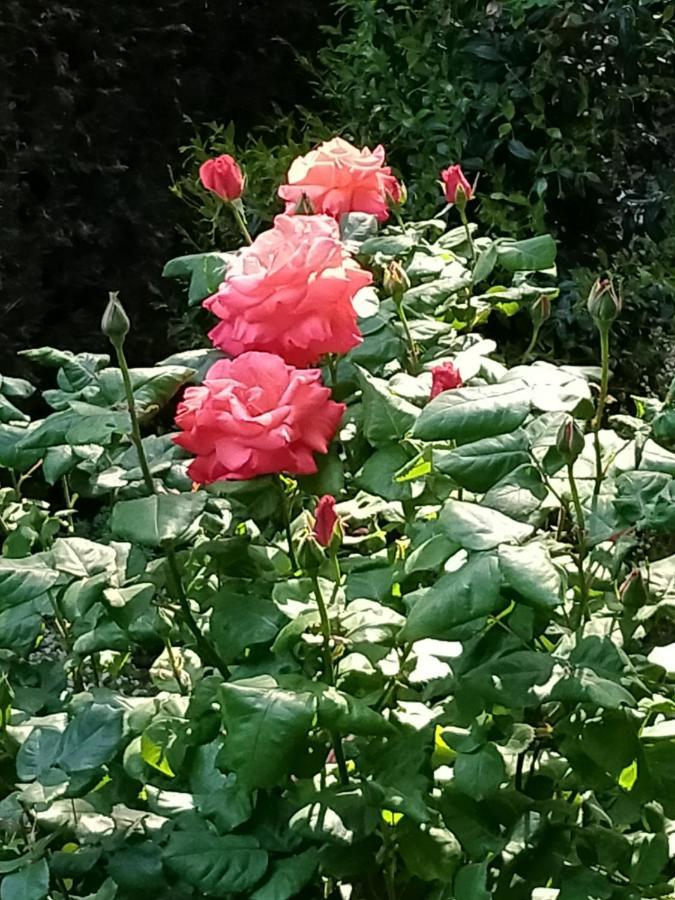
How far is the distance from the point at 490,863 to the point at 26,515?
2.03 feet

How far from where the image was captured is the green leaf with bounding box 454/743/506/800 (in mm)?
845

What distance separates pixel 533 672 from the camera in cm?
82

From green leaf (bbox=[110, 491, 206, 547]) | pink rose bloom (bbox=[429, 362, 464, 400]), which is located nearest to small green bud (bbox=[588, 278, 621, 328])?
pink rose bloom (bbox=[429, 362, 464, 400])

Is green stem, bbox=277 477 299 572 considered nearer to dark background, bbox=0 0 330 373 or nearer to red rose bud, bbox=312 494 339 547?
red rose bud, bbox=312 494 339 547

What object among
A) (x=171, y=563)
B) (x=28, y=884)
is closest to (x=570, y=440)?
(x=171, y=563)

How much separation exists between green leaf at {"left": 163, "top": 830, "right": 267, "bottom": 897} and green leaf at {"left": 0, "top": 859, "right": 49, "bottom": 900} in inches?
3.7

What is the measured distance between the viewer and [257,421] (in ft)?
2.76

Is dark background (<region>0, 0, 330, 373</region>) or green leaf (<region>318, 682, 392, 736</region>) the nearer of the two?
green leaf (<region>318, 682, 392, 736</region>)

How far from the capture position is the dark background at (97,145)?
10.2 feet

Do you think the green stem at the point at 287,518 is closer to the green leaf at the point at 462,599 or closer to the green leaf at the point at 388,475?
the green leaf at the point at 388,475

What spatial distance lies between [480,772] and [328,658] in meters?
0.13

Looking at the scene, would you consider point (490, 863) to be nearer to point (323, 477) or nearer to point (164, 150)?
point (323, 477)

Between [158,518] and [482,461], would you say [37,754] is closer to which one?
[158,518]

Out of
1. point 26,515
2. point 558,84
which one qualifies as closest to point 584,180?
point 558,84
